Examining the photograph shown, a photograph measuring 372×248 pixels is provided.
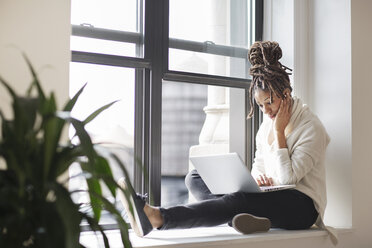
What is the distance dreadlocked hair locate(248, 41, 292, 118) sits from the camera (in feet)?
10.3

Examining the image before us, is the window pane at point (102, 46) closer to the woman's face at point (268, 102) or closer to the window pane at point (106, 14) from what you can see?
the window pane at point (106, 14)

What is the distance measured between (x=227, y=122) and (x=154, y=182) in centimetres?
74

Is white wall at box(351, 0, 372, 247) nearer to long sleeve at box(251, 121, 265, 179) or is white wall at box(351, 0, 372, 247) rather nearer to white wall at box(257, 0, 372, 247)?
white wall at box(257, 0, 372, 247)

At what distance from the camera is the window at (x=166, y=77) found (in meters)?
3.01

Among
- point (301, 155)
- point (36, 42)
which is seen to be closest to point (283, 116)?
point (301, 155)

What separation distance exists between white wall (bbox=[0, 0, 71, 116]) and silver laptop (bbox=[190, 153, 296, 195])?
88 centimetres

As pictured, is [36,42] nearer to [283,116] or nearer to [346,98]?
[283,116]

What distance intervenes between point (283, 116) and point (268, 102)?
116 millimetres

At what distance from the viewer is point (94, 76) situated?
300 cm

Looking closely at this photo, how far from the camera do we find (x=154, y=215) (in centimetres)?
260

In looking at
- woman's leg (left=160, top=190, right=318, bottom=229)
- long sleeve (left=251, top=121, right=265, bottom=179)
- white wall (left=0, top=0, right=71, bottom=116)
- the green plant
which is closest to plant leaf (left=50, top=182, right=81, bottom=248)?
the green plant

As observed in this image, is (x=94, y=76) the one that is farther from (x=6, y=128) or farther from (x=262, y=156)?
(x=6, y=128)

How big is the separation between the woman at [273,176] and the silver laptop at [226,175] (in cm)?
5

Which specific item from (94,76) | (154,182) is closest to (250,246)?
(154,182)
